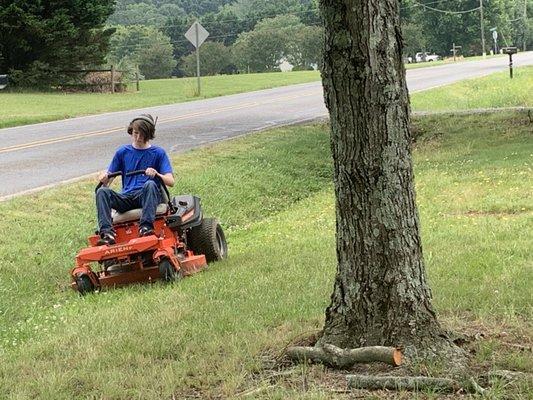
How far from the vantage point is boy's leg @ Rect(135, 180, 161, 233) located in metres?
6.86

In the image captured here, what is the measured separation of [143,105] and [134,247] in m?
22.8

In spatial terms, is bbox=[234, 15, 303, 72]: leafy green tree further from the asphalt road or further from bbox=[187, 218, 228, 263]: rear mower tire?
bbox=[187, 218, 228, 263]: rear mower tire

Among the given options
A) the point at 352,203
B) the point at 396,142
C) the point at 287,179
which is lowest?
the point at 287,179

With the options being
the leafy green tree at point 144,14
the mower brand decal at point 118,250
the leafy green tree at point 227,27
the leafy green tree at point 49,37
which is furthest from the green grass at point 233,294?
the leafy green tree at point 144,14

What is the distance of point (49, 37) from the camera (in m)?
37.2

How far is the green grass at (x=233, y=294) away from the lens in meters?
4.06

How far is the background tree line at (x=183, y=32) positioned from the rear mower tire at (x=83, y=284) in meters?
31.8

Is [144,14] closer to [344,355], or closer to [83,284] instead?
[83,284]

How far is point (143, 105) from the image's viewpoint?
28875 millimetres

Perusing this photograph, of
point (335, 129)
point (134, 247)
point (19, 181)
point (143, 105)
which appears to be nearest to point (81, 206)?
point (19, 181)

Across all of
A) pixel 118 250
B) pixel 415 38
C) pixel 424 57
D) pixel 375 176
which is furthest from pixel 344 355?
pixel 424 57

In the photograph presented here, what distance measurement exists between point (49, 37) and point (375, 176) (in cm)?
3571

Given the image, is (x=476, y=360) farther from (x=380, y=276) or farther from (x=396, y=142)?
(x=396, y=142)

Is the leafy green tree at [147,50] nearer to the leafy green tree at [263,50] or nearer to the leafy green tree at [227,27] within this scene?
the leafy green tree at [263,50]
